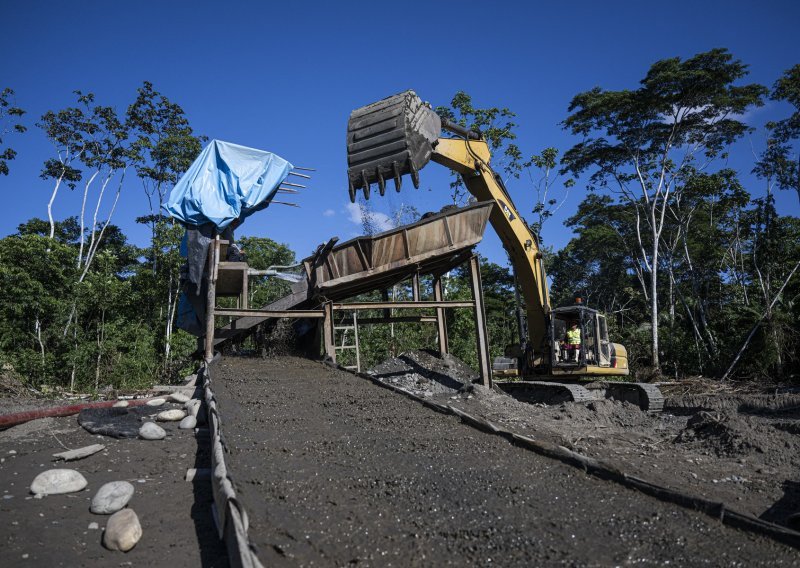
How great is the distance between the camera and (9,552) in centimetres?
385

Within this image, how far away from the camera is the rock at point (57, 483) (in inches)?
198

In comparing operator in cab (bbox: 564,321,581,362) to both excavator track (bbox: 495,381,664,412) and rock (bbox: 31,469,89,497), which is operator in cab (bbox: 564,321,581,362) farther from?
rock (bbox: 31,469,89,497)

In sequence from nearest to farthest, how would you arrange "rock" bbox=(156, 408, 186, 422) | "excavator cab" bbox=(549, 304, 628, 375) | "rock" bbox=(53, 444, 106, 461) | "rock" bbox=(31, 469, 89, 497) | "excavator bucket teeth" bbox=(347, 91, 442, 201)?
"rock" bbox=(31, 469, 89, 497) < "rock" bbox=(53, 444, 106, 461) < "rock" bbox=(156, 408, 186, 422) < "excavator bucket teeth" bbox=(347, 91, 442, 201) < "excavator cab" bbox=(549, 304, 628, 375)

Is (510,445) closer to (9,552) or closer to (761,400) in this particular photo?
(9,552)

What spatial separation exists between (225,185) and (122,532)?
8.19 m

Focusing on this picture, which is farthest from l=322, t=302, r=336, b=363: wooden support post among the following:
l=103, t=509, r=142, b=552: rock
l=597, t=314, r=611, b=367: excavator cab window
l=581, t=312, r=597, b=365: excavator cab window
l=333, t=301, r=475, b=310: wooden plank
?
l=103, t=509, r=142, b=552: rock

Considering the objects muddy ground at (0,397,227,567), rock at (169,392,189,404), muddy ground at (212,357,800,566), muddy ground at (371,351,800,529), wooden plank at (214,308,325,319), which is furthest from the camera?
wooden plank at (214,308,325,319)

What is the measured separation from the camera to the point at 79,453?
623 cm

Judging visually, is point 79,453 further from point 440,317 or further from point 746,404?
point 746,404

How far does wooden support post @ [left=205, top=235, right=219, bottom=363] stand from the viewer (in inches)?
410

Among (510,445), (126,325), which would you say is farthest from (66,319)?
(510,445)

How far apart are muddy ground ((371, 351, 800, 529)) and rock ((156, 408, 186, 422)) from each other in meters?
4.25

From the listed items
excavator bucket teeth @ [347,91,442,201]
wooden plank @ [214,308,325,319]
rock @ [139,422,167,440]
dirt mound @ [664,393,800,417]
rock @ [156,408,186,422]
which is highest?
excavator bucket teeth @ [347,91,442,201]

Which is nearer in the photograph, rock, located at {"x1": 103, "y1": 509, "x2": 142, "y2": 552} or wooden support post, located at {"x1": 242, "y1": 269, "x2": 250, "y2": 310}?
rock, located at {"x1": 103, "y1": 509, "x2": 142, "y2": 552}
